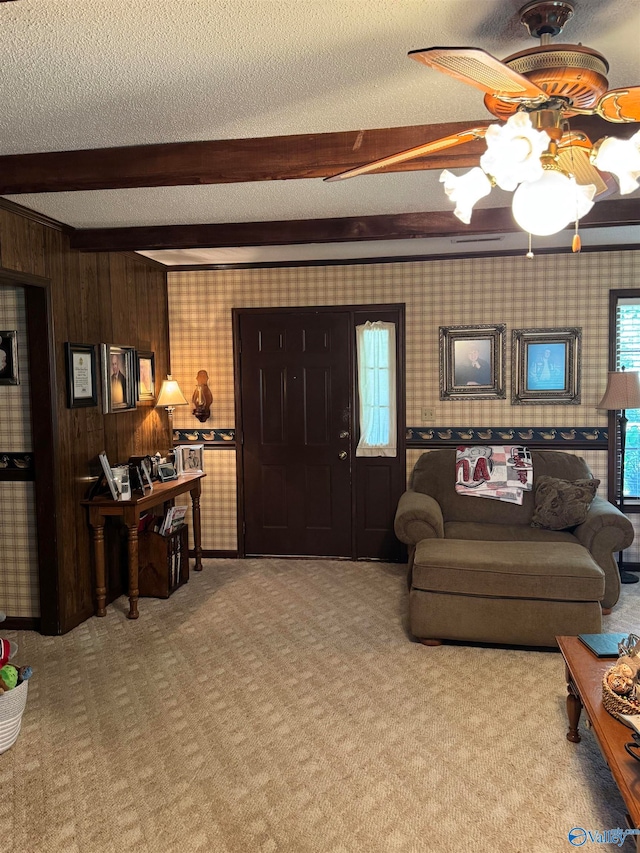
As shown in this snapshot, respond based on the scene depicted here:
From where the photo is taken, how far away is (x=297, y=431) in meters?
5.46

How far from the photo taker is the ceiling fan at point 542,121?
4.80 ft

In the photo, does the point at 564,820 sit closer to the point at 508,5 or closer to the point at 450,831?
the point at 450,831

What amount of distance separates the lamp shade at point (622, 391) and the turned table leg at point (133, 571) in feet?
11.3

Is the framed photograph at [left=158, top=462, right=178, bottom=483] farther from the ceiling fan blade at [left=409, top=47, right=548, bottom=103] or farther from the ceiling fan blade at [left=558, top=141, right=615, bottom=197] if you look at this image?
the ceiling fan blade at [left=409, top=47, right=548, bottom=103]

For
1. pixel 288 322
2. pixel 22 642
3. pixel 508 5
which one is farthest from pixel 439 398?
pixel 508 5

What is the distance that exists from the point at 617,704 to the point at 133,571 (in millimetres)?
2986

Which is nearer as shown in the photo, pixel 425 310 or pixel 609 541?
pixel 609 541

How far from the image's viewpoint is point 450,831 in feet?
7.25

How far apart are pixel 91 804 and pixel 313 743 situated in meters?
0.88

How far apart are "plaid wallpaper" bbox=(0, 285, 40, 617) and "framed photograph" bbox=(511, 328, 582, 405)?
352 cm

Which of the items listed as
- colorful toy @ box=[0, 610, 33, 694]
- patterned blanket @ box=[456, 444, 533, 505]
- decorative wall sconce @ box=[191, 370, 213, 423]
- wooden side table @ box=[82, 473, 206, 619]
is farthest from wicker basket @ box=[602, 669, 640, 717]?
decorative wall sconce @ box=[191, 370, 213, 423]

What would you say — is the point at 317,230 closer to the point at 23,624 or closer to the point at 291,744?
the point at 291,744

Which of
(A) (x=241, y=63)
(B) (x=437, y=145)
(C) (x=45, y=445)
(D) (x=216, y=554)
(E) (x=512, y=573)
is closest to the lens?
(B) (x=437, y=145)

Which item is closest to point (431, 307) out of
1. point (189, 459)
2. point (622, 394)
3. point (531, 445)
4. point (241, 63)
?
point (531, 445)
